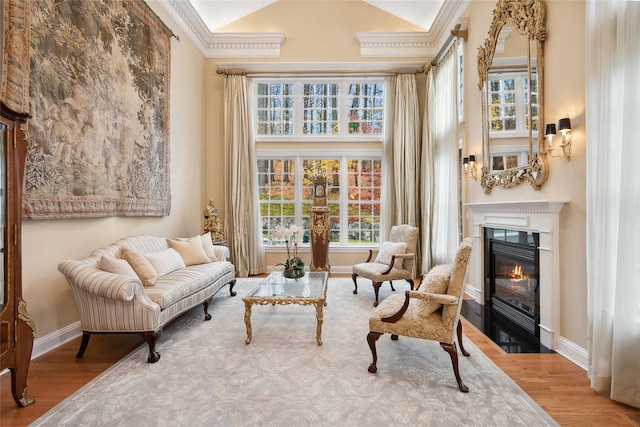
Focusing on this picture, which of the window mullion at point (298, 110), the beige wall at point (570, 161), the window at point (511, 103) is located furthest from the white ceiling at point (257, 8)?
the beige wall at point (570, 161)

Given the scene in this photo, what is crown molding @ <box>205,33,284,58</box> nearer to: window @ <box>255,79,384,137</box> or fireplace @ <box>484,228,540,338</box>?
window @ <box>255,79,384,137</box>

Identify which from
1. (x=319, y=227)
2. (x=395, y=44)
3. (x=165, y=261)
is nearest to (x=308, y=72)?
(x=395, y=44)

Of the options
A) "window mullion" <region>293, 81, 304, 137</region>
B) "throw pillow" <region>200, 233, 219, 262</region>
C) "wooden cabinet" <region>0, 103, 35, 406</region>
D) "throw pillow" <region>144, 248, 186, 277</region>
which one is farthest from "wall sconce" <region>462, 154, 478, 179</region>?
"wooden cabinet" <region>0, 103, 35, 406</region>

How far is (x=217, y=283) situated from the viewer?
3.92 m

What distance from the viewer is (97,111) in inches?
134

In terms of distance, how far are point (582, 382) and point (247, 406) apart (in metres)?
2.40

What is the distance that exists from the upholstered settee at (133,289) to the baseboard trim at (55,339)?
41 cm

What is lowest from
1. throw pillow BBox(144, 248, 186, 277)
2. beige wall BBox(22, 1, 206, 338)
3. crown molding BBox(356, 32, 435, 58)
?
throw pillow BBox(144, 248, 186, 277)

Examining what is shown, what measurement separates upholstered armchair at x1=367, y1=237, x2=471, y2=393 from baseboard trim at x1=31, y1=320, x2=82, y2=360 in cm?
292

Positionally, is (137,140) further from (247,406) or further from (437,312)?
(437,312)

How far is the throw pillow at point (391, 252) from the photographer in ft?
14.0

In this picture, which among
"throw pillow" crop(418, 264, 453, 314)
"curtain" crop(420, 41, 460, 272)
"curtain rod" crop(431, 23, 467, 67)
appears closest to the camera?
"throw pillow" crop(418, 264, 453, 314)

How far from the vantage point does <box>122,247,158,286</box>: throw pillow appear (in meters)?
3.13

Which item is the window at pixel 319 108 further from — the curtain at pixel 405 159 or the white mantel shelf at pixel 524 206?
the white mantel shelf at pixel 524 206
